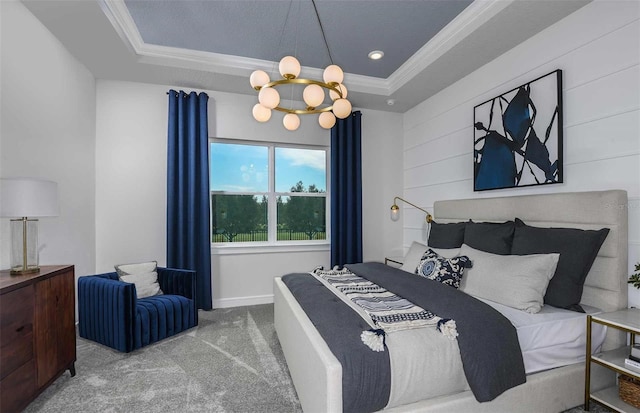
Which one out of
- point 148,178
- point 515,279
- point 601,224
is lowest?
point 515,279

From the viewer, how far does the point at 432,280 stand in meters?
2.44

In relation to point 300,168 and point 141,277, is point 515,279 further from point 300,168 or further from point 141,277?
point 141,277

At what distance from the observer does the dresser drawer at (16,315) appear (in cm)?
173

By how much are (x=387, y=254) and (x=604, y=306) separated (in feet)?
9.02

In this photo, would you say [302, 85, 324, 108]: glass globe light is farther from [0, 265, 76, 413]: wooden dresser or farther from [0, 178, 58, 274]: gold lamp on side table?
[0, 265, 76, 413]: wooden dresser

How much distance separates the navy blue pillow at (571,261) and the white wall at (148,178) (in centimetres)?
294

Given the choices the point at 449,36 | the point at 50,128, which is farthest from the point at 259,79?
the point at 50,128

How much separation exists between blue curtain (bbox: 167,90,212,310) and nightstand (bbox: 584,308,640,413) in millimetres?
3571

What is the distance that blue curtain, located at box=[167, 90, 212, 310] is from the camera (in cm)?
373

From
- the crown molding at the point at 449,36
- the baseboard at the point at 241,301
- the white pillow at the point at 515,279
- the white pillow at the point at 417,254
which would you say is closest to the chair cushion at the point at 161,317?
the baseboard at the point at 241,301

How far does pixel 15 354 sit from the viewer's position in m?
1.80

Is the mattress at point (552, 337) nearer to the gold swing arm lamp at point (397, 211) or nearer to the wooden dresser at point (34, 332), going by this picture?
the gold swing arm lamp at point (397, 211)

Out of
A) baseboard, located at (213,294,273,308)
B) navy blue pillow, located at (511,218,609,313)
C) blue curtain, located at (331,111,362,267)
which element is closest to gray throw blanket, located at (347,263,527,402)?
navy blue pillow, located at (511,218,609,313)

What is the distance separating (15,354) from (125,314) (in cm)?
85
